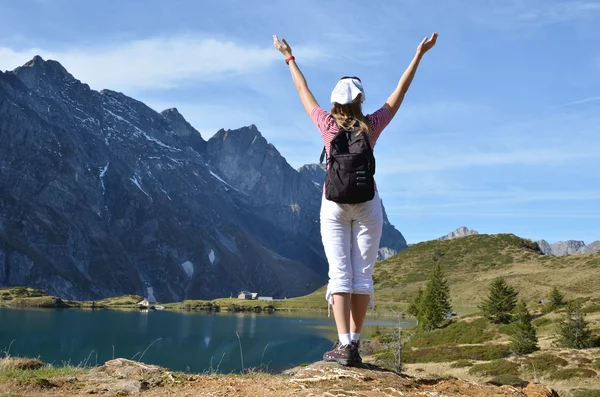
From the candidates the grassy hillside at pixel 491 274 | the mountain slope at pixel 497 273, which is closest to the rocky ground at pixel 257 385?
the grassy hillside at pixel 491 274

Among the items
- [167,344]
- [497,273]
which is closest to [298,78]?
[167,344]

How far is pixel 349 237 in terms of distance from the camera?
605cm

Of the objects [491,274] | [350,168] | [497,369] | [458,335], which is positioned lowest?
[458,335]

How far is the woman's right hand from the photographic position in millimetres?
6645

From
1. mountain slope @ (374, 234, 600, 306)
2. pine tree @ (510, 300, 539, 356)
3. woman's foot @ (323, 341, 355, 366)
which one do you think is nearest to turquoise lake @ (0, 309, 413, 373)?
pine tree @ (510, 300, 539, 356)

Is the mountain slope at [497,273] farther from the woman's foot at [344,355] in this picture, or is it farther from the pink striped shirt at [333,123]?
the pink striped shirt at [333,123]

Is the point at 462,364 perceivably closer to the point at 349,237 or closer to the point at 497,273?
the point at 349,237

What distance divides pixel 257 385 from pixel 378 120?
3.27 m

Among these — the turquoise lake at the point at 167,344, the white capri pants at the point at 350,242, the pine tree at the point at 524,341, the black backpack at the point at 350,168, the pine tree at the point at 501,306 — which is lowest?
the turquoise lake at the point at 167,344

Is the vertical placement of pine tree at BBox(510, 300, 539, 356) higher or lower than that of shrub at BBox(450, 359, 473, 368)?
higher

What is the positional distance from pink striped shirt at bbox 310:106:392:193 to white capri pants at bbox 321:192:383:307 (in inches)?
26.2

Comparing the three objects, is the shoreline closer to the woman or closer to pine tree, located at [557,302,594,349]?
pine tree, located at [557,302,594,349]

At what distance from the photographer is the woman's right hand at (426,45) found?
6.64m

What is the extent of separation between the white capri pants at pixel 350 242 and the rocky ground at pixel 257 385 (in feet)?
2.77
